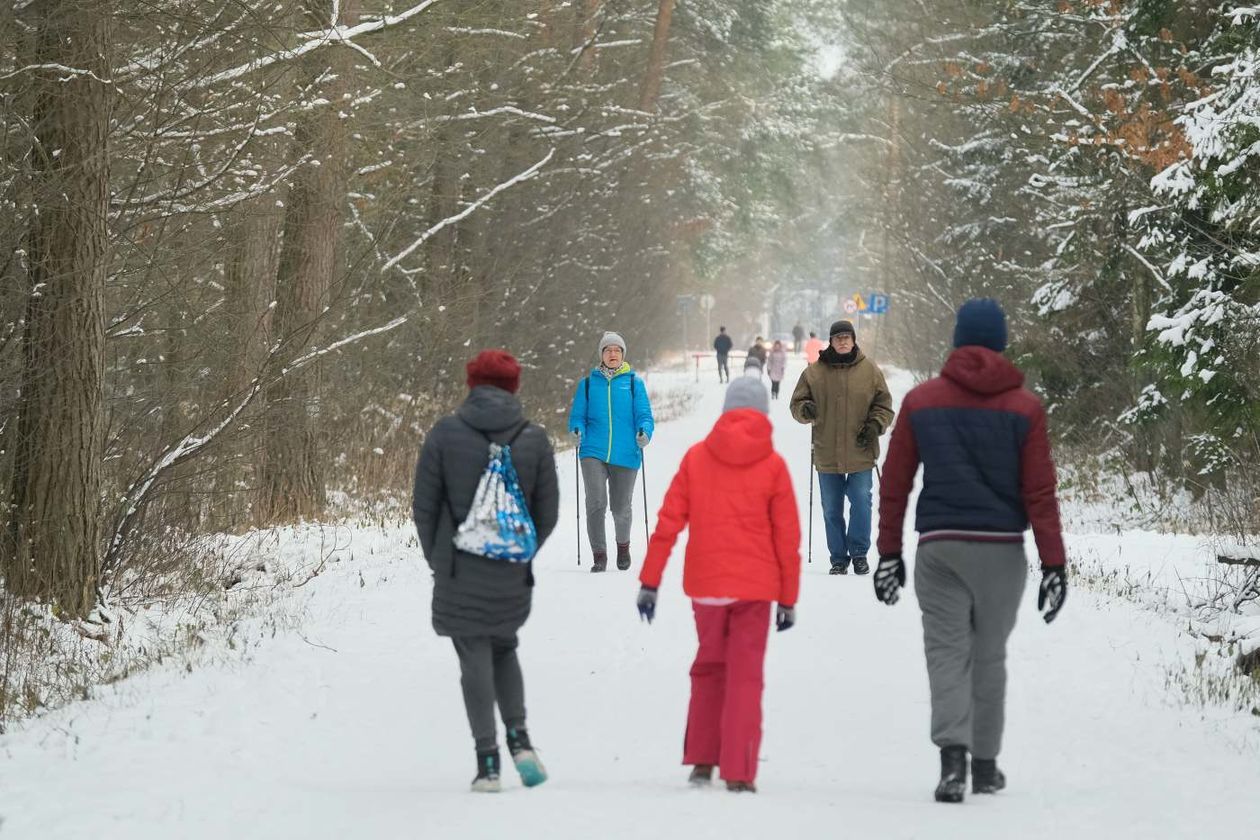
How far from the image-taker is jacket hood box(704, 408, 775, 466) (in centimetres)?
655

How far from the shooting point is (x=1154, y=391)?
56.3ft

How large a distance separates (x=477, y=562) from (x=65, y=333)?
419 centimetres

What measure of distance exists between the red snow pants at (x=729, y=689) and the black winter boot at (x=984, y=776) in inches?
35.9

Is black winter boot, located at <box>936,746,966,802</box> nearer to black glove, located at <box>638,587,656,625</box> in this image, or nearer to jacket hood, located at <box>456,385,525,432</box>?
black glove, located at <box>638,587,656,625</box>

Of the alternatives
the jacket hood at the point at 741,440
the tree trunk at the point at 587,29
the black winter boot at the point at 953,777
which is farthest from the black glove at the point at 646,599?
the tree trunk at the point at 587,29

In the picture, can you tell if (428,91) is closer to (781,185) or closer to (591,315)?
(591,315)

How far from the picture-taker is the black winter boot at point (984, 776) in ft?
21.7

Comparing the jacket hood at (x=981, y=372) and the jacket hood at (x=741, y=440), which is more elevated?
the jacket hood at (x=981, y=372)

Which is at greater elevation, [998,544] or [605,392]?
[605,392]

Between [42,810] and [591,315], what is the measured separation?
83.6 feet

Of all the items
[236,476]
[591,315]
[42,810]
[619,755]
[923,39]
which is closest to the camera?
[42,810]

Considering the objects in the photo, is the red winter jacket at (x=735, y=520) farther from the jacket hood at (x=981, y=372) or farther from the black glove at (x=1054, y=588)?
the black glove at (x=1054, y=588)

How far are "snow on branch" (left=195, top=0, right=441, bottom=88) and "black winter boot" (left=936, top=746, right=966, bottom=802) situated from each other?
5.68m

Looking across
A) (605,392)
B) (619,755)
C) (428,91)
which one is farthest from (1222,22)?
(619,755)
